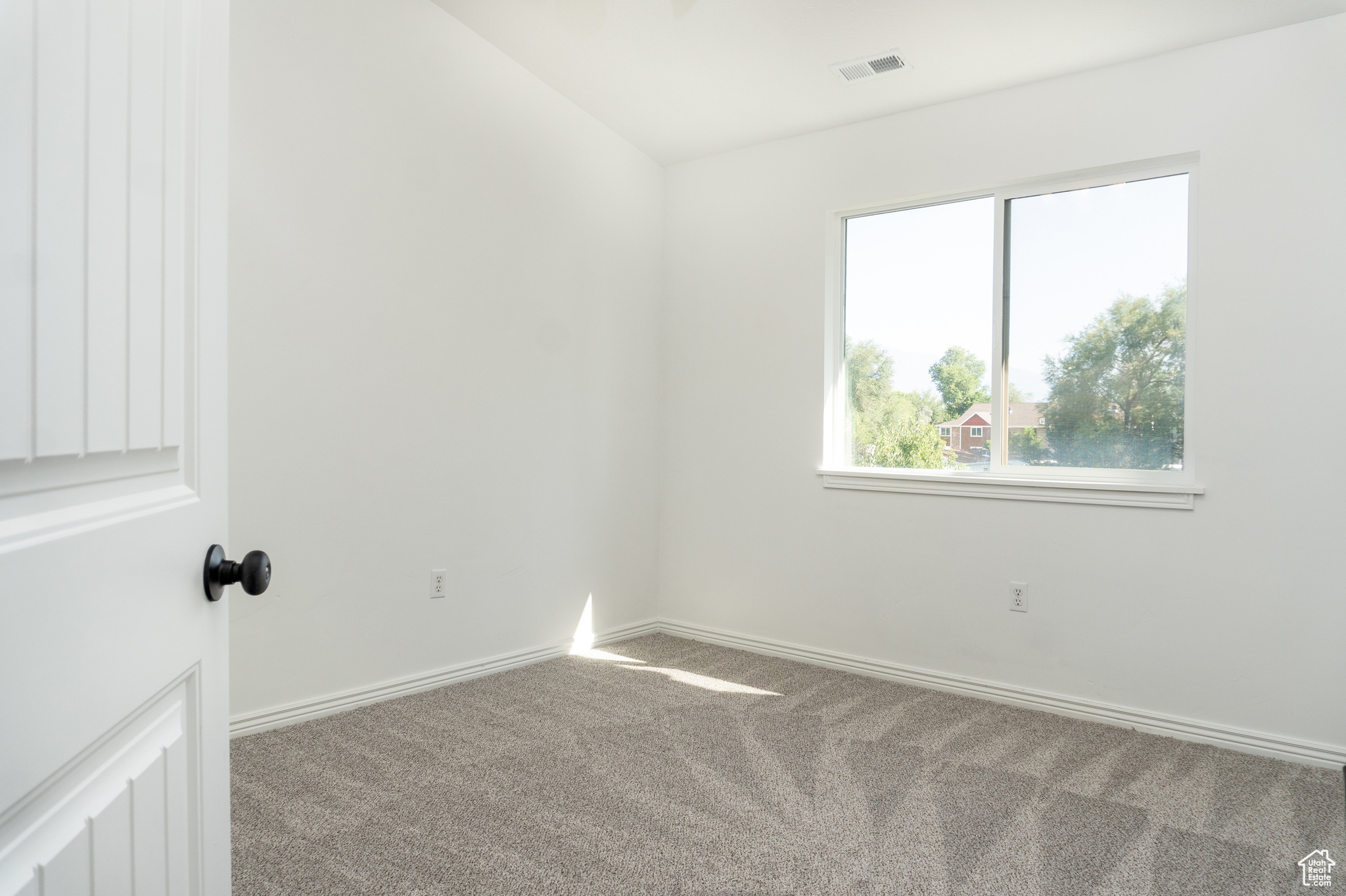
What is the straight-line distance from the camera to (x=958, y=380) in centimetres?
329

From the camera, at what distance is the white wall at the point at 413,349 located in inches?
92.6

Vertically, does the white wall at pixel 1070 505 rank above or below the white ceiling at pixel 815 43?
below

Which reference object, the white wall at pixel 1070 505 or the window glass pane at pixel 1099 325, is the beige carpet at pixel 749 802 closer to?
the white wall at pixel 1070 505

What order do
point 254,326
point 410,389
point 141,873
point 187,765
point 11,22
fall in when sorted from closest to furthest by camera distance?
point 11,22, point 141,873, point 187,765, point 254,326, point 410,389

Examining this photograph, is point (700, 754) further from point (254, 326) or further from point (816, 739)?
point (254, 326)

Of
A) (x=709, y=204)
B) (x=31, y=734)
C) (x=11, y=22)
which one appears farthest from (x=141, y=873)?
(x=709, y=204)

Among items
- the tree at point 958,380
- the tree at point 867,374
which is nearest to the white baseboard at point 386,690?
the tree at point 867,374

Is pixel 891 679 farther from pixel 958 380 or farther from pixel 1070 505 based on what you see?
pixel 958 380

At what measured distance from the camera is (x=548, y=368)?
337cm

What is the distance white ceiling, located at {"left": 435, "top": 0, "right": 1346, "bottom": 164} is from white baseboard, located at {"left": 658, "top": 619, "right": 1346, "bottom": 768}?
7.89 ft

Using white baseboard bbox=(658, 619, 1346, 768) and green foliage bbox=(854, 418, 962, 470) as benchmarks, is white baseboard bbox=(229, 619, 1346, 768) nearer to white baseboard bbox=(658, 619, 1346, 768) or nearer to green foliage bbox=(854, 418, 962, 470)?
white baseboard bbox=(658, 619, 1346, 768)

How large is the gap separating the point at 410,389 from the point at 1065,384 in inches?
104

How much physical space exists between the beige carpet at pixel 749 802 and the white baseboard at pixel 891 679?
0.18 ft

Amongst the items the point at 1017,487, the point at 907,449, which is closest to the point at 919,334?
the point at 907,449
